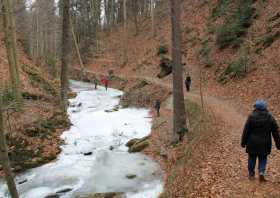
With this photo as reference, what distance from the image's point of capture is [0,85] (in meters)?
19.4

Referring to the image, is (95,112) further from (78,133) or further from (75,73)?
(75,73)

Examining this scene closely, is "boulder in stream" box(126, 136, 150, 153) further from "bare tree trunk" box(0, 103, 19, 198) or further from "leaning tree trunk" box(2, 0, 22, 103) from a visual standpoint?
"bare tree trunk" box(0, 103, 19, 198)

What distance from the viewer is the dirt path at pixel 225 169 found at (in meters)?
7.47

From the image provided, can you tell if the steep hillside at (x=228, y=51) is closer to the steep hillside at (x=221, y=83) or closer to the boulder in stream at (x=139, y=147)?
the steep hillside at (x=221, y=83)

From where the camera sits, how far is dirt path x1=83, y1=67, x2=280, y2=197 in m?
7.47

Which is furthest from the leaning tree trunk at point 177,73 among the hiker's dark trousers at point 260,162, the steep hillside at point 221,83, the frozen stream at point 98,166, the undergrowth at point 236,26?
the undergrowth at point 236,26

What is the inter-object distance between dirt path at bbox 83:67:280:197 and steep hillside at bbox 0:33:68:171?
7109 millimetres

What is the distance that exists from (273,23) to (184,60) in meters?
9.94

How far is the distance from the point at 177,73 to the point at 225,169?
523 centimetres

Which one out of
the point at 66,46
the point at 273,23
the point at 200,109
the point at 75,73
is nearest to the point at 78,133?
the point at 66,46

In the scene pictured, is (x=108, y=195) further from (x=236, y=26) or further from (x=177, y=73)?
(x=236, y=26)

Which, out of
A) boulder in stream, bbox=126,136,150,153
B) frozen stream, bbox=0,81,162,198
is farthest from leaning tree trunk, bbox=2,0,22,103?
boulder in stream, bbox=126,136,150,153

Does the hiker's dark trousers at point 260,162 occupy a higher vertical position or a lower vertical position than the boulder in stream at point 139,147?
higher

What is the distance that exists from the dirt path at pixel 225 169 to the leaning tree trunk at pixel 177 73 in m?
1.46
